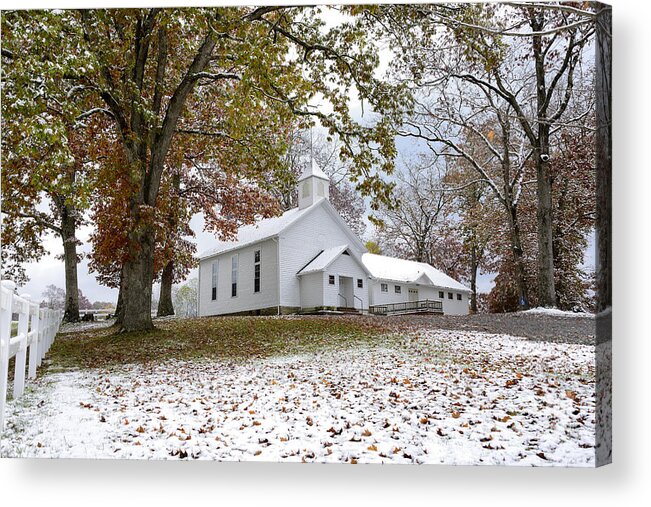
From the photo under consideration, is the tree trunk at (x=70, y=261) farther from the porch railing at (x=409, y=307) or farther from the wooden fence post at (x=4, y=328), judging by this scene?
the porch railing at (x=409, y=307)

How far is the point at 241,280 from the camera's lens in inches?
150

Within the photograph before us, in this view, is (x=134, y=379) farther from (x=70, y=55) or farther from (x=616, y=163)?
(x=616, y=163)

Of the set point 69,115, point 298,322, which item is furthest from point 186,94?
point 298,322

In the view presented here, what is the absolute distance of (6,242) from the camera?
360cm

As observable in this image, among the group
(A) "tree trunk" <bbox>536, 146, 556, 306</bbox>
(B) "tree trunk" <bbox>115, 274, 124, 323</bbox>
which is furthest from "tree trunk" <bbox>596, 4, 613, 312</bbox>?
(B) "tree trunk" <bbox>115, 274, 124, 323</bbox>

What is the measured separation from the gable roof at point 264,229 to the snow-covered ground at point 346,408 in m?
0.91

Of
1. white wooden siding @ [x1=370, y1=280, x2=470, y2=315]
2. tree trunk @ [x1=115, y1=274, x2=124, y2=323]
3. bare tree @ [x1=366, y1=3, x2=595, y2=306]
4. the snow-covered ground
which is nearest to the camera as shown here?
the snow-covered ground

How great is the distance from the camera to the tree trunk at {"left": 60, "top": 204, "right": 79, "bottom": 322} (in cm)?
367

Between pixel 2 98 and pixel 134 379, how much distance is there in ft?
7.17

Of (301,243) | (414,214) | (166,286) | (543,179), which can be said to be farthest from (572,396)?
(166,286)

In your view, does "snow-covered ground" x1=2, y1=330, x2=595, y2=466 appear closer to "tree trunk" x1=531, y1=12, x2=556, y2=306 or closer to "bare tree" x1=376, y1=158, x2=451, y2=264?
"tree trunk" x1=531, y1=12, x2=556, y2=306

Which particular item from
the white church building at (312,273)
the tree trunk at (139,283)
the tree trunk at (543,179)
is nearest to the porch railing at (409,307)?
the white church building at (312,273)

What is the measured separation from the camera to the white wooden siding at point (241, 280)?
148 inches

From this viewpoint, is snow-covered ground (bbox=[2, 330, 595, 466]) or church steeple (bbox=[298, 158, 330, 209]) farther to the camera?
church steeple (bbox=[298, 158, 330, 209])
